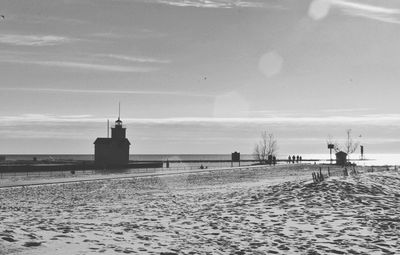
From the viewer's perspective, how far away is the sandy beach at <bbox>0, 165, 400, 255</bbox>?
10.5m

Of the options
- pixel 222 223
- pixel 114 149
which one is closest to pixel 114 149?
pixel 114 149

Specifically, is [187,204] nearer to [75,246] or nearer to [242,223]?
[242,223]

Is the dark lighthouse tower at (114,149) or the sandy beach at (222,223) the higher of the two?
the dark lighthouse tower at (114,149)

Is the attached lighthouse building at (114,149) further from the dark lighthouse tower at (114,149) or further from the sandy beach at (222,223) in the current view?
the sandy beach at (222,223)

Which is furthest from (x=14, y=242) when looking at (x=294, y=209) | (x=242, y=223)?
(x=294, y=209)

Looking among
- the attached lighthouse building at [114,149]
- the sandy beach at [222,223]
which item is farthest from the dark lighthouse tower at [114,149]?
the sandy beach at [222,223]

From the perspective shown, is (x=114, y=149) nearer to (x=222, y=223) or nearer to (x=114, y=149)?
(x=114, y=149)

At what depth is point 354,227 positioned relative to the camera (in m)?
13.4

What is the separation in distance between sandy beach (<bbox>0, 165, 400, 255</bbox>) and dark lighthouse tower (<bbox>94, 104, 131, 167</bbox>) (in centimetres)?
6905

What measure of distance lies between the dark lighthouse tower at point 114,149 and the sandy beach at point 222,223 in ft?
227

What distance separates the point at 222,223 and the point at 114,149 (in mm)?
77313

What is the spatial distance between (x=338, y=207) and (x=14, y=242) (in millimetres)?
11455

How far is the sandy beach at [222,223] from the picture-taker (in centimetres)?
1051

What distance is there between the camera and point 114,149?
8938 cm
